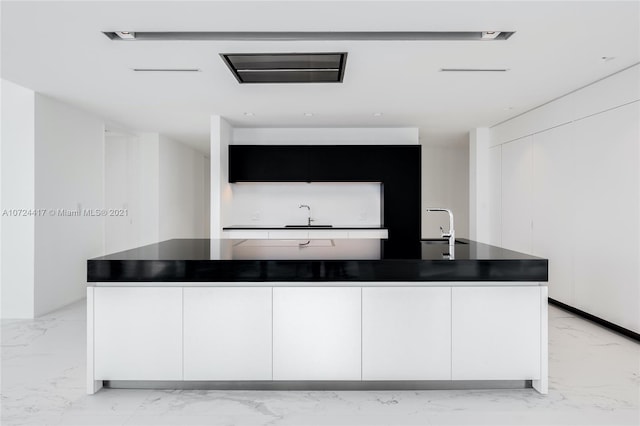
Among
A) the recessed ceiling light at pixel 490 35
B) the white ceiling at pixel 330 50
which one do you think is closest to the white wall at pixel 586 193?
the white ceiling at pixel 330 50

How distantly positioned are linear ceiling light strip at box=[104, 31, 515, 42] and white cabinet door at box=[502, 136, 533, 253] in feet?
10.5

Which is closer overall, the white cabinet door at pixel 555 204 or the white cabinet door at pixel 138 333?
the white cabinet door at pixel 138 333

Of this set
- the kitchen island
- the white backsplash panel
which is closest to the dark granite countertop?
the kitchen island

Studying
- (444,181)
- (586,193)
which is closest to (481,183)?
(444,181)

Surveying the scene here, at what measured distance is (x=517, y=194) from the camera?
6160mm

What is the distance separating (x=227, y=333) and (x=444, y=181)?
737cm

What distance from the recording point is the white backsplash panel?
7074mm

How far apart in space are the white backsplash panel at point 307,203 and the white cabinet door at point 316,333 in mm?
4432

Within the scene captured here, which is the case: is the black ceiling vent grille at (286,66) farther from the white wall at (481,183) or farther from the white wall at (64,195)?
the white wall at (481,183)

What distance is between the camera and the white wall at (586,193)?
396 cm

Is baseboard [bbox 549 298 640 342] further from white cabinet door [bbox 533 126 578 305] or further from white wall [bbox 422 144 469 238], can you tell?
white wall [bbox 422 144 469 238]

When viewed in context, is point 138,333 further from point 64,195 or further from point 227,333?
point 64,195

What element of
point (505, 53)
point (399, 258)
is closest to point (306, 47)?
point (505, 53)

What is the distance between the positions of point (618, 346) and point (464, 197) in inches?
224
